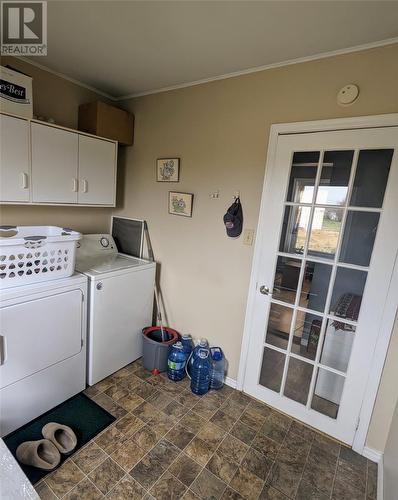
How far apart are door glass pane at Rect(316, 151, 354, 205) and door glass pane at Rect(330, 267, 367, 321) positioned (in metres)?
0.46

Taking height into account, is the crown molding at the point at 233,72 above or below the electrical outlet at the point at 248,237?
above

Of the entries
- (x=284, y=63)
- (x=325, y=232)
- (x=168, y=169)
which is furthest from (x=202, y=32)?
(x=325, y=232)

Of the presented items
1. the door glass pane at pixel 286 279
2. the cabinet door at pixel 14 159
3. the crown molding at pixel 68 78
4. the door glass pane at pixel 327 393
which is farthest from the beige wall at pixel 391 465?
the crown molding at pixel 68 78

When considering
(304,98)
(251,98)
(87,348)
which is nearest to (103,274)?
(87,348)

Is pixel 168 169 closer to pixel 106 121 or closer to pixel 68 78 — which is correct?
pixel 106 121

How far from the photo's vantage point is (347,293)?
1735 millimetres

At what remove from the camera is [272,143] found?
189cm

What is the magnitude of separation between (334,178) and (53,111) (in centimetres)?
231

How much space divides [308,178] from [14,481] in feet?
6.77

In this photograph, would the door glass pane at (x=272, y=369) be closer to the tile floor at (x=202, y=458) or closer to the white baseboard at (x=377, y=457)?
the tile floor at (x=202, y=458)

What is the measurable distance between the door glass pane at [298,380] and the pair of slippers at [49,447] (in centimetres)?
149

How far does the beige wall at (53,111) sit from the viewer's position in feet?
7.00

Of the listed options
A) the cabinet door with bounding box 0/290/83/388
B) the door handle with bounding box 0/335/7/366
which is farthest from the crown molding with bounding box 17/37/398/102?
the door handle with bounding box 0/335/7/366

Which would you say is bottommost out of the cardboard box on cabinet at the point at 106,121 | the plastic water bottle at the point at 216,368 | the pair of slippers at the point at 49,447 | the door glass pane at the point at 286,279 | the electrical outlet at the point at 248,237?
the pair of slippers at the point at 49,447
